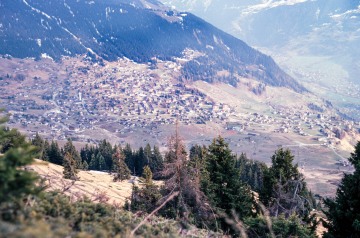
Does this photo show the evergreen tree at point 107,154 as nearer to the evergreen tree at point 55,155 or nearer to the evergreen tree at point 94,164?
the evergreen tree at point 94,164

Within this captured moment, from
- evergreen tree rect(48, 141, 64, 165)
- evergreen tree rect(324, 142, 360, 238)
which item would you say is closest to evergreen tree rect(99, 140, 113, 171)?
evergreen tree rect(48, 141, 64, 165)

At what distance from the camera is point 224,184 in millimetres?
20719

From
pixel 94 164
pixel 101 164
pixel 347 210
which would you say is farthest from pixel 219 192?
pixel 94 164

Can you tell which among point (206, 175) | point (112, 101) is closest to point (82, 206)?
point (206, 175)

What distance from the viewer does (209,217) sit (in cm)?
1777

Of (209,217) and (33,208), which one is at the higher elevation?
(33,208)

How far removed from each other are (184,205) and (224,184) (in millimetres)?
3827

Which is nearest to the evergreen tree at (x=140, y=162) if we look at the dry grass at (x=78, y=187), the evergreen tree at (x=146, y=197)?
the dry grass at (x=78, y=187)

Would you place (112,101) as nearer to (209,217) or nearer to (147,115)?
(147,115)

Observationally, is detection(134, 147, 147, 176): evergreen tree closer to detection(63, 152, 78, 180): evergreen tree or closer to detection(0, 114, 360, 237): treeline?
detection(63, 152, 78, 180): evergreen tree

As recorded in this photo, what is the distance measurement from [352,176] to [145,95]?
179688 mm

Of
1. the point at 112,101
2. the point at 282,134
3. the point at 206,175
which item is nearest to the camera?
the point at 206,175

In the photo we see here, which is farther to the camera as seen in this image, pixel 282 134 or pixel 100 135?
pixel 282 134

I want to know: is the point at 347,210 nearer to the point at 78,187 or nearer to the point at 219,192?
the point at 219,192
